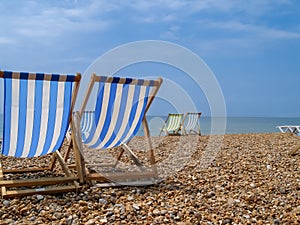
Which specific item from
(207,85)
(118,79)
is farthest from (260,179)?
(118,79)

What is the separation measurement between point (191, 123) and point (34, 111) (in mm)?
7603

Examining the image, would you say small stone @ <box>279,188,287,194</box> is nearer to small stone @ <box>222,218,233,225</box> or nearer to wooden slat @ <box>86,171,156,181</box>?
small stone @ <box>222,218,233,225</box>

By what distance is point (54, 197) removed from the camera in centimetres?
272

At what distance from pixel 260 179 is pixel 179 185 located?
3.00ft

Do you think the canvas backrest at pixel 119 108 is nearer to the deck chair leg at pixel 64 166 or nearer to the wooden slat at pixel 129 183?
the deck chair leg at pixel 64 166

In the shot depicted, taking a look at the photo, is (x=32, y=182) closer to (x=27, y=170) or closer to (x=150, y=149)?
(x=27, y=170)

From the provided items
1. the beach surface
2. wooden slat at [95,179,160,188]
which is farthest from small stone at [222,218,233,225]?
wooden slat at [95,179,160,188]

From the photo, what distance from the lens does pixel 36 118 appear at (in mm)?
2988

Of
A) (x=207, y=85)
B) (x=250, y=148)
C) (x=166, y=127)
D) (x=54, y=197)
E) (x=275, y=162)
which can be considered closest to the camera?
(x=54, y=197)

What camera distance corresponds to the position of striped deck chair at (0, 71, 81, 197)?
2746 millimetres

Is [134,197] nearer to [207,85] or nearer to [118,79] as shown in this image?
[118,79]

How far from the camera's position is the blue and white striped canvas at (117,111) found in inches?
123

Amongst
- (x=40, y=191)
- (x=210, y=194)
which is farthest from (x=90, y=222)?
(x=210, y=194)

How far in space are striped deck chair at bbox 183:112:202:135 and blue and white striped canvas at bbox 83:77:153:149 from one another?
6675 mm
